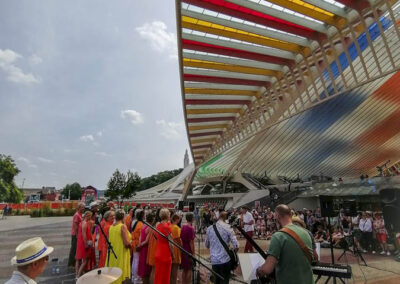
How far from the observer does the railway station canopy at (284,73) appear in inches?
410

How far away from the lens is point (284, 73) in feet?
49.9

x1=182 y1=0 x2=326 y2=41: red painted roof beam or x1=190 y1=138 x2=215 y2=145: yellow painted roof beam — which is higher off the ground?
x1=182 y1=0 x2=326 y2=41: red painted roof beam

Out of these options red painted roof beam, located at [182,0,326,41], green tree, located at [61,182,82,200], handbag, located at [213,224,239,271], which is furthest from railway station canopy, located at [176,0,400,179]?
green tree, located at [61,182,82,200]

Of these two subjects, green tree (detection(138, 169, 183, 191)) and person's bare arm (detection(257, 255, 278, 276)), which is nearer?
person's bare arm (detection(257, 255, 278, 276))

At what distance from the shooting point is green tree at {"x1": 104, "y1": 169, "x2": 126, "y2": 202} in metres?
32.4

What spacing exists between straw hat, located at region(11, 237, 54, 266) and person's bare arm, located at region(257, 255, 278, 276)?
6.00 ft

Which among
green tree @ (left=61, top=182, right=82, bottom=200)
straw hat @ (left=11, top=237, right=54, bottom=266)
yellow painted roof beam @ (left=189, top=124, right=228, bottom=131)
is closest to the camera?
straw hat @ (left=11, top=237, right=54, bottom=266)

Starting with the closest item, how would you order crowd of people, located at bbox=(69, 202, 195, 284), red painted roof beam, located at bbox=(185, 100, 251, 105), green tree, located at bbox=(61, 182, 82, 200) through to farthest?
crowd of people, located at bbox=(69, 202, 195, 284)
red painted roof beam, located at bbox=(185, 100, 251, 105)
green tree, located at bbox=(61, 182, 82, 200)

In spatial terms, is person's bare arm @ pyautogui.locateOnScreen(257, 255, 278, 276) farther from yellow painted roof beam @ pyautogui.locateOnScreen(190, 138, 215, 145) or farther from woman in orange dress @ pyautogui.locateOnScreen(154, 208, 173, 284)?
yellow painted roof beam @ pyautogui.locateOnScreen(190, 138, 215, 145)

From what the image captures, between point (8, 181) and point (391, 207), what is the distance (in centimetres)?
4851

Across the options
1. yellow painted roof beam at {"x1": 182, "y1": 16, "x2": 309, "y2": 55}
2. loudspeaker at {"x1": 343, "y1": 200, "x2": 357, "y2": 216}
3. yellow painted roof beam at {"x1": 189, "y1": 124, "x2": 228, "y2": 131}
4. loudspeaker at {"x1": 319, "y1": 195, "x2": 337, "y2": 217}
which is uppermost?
yellow painted roof beam at {"x1": 182, "y1": 16, "x2": 309, "y2": 55}

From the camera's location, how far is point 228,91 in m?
16.8

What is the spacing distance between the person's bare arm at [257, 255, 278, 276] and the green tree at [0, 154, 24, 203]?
45.2 m

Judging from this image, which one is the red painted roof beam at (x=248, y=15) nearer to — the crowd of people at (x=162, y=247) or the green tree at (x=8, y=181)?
the crowd of people at (x=162, y=247)
